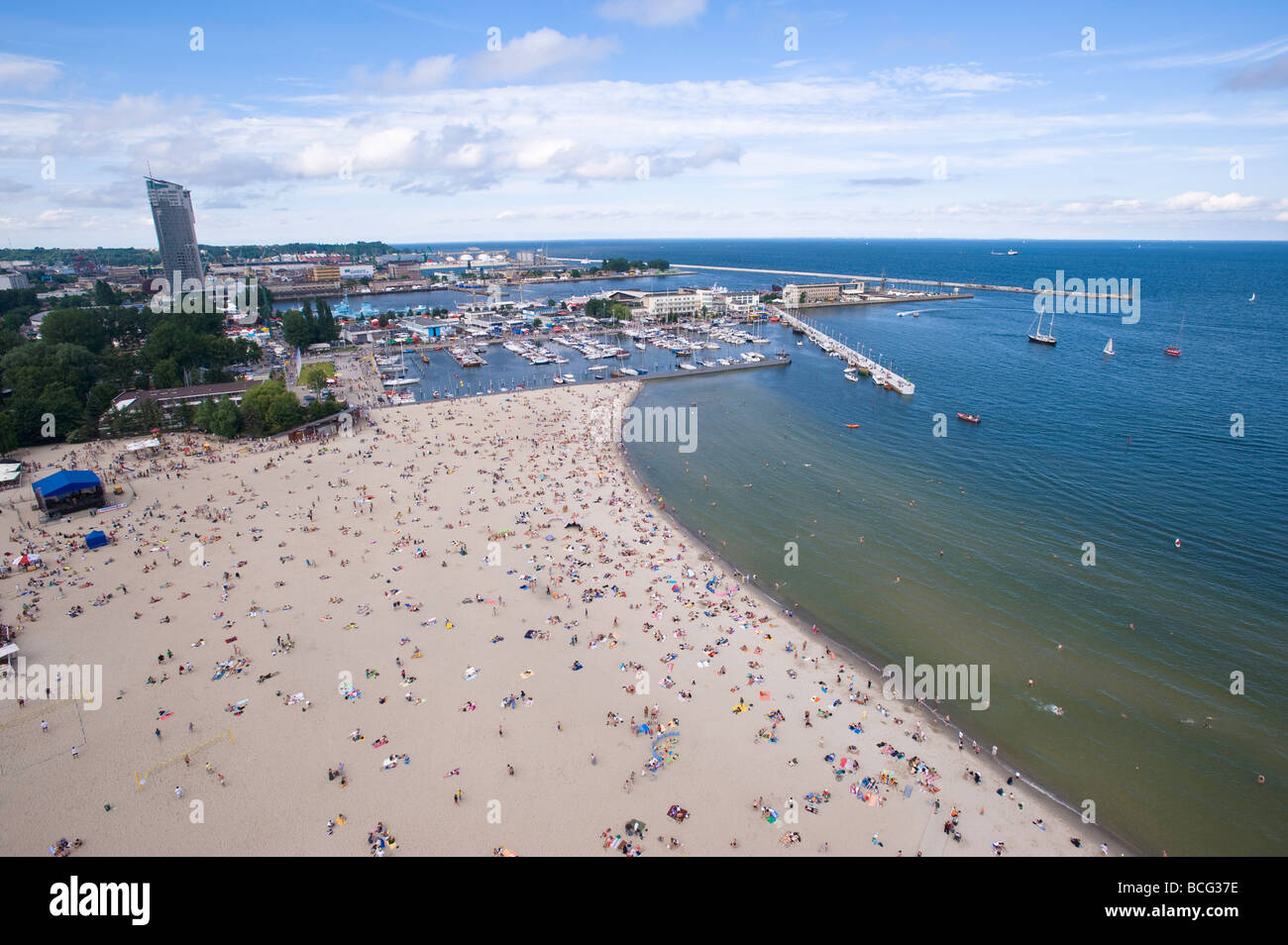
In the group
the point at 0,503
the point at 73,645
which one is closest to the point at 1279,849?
the point at 73,645

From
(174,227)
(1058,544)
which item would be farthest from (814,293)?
(174,227)

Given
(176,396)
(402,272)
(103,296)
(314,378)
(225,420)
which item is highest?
(402,272)

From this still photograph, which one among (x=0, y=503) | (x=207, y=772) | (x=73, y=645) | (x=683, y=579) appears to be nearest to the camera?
(x=207, y=772)

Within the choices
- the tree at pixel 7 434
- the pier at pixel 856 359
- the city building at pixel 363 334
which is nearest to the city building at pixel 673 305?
the pier at pixel 856 359

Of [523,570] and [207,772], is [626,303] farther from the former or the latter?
[207,772]

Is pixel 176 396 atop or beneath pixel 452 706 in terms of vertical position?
atop

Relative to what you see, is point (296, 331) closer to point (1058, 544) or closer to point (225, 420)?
point (225, 420)

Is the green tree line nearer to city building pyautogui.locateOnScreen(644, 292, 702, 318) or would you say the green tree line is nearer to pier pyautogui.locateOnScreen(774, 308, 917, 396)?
city building pyautogui.locateOnScreen(644, 292, 702, 318)

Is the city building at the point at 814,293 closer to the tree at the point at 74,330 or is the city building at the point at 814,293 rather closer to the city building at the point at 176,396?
the city building at the point at 176,396
